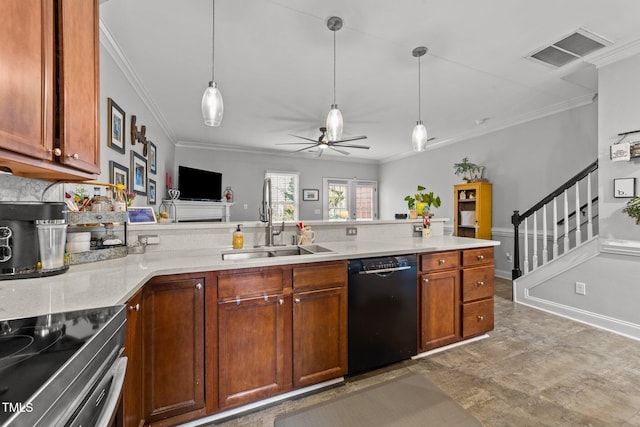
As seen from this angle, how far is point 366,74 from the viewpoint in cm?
302

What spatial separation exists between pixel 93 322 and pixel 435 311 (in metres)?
2.24

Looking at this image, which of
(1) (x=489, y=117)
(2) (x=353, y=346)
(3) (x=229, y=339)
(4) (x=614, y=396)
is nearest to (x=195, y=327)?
(3) (x=229, y=339)

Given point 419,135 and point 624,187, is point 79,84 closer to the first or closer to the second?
point 419,135

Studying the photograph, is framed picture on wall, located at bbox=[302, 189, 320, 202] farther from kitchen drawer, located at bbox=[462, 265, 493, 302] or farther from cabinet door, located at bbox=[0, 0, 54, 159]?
cabinet door, located at bbox=[0, 0, 54, 159]

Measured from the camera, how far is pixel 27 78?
3.35 ft

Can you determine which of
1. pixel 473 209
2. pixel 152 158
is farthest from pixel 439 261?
pixel 152 158

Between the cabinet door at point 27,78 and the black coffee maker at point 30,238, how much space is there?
279 mm

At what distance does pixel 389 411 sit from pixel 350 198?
23.1 feet

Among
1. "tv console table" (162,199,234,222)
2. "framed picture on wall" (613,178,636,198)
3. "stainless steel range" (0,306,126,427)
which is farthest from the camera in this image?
"tv console table" (162,199,234,222)

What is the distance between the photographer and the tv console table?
4905 mm

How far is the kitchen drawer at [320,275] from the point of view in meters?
1.74

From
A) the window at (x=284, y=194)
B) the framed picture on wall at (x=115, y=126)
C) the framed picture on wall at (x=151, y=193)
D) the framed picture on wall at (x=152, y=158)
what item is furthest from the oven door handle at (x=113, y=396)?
the window at (x=284, y=194)

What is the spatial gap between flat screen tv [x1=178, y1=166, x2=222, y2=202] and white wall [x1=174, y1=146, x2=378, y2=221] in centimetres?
64

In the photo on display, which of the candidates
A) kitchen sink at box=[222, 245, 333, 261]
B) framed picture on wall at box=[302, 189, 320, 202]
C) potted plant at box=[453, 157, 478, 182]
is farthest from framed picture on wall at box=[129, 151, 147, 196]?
potted plant at box=[453, 157, 478, 182]
